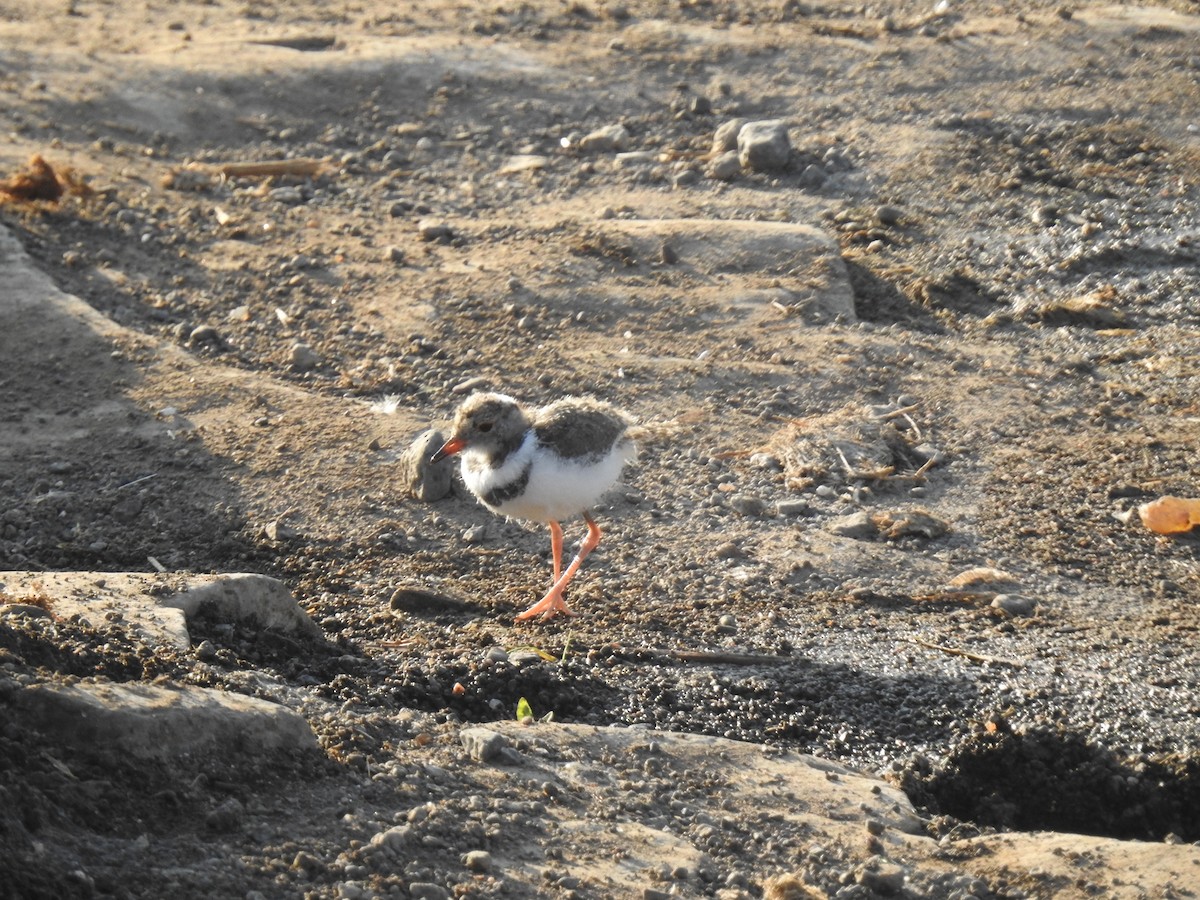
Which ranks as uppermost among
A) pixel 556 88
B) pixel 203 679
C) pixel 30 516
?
pixel 556 88

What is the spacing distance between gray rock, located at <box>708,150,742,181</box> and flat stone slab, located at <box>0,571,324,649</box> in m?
5.44

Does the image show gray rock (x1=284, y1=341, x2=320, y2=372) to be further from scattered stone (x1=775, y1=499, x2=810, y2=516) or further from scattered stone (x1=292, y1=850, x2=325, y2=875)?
scattered stone (x1=292, y1=850, x2=325, y2=875)

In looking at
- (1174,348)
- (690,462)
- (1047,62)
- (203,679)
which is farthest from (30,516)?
(1047,62)

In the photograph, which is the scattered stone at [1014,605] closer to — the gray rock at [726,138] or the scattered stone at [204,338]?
the scattered stone at [204,338]

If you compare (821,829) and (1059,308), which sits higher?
(1059,308)

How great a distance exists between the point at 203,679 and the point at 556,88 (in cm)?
782

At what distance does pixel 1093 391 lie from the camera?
25.0ft

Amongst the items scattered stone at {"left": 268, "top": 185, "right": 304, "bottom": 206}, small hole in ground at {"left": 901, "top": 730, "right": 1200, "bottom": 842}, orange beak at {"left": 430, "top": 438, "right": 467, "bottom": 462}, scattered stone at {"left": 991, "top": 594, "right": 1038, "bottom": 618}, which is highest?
scattered stone at {"left": 268, "top": 185, "right": 304, "bottom": 206}

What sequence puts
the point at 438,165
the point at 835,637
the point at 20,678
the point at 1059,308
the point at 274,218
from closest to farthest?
the point at 20,678
the point at 835,637
the point at 1059,308
the point at 274,218
the point at 438,165

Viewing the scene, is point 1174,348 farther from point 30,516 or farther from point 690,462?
point 30,516

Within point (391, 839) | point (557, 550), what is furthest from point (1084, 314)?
point (391, 839)

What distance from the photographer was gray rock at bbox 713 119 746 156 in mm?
10266

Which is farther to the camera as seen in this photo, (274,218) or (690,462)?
(274,218)

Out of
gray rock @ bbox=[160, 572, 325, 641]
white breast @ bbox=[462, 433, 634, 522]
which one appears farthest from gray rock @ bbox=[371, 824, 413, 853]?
white breast @ bbox=[462, 433, 634, 522]
